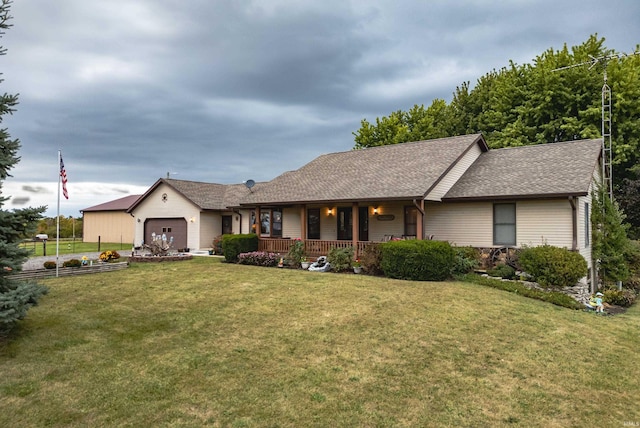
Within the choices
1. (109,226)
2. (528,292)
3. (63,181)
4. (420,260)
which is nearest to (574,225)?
(528,292)

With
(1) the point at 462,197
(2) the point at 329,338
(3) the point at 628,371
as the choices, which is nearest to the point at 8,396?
(2) the point at 329,338

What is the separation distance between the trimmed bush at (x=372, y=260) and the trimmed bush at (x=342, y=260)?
743mm

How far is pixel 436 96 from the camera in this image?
38219 mm

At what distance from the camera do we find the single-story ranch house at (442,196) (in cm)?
1384

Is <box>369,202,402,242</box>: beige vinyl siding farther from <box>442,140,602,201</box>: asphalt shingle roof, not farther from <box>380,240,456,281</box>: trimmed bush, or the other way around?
<box>380,240,456,281</box>: trimmed bush

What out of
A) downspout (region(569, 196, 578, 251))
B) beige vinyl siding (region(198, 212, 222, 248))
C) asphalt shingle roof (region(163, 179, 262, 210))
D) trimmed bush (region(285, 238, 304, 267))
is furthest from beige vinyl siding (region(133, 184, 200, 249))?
downspout (region(569, 196, 578, 251))

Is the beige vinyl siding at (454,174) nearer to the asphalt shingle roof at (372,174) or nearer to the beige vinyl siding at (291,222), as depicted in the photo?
the asphalt shingle roof at (372,174)

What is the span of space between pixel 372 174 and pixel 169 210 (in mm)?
16036

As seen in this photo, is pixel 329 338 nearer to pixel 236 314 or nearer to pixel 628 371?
pixel 236 314

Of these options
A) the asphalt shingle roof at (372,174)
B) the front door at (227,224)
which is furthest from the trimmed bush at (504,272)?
the front door at (227,224)

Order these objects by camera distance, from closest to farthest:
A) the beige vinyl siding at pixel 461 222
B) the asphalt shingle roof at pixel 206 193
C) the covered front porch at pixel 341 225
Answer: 1. the beige vinyl siding at pixel 461 222
2. the covered front porch at pixel 341 225
3. the asphalt shingle roof at pixel 206 193

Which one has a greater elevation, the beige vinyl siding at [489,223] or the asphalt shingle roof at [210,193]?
the asphalt shingle roof at [210,193]

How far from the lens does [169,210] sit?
A: 26.7 m

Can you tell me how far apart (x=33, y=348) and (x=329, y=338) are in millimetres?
5376
